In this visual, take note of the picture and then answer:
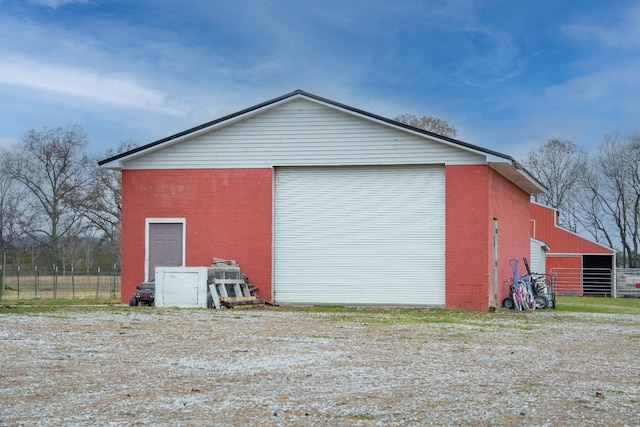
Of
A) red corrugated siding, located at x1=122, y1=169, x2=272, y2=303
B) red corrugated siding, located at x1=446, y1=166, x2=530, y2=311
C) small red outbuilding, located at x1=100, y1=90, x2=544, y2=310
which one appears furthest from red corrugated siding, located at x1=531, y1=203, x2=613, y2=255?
red corrugated siding, located at x1=122, y1=169, x2=272, y2=303

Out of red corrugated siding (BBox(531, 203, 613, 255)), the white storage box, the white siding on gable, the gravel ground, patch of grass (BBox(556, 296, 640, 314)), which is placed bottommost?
patch of grass (BBox(556, 296, 640, 314))

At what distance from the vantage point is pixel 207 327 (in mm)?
13906

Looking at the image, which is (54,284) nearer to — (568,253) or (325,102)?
(325,102)

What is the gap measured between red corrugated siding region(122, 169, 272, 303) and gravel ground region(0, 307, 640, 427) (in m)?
6.03

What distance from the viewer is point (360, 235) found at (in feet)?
68.9

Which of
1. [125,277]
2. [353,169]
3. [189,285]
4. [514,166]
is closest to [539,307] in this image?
[514,166]

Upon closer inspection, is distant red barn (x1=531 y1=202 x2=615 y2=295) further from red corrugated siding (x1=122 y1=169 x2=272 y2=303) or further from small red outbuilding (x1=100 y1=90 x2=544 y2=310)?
red corrugated siding (x1=122 y1=169 x2=272 y2=303)

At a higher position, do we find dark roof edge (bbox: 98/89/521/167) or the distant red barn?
dark roof edge (bbox: 98/89/521/167)

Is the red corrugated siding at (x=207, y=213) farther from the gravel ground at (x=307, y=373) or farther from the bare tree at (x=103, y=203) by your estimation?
the bare tree at (x=103, y=203)

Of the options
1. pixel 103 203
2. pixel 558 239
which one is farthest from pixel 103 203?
pixel 558 239

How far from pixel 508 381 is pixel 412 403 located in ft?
5.90

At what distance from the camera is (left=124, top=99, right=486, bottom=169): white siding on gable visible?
20.6 m

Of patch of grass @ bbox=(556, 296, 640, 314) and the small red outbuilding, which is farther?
patch of grass @ bbox=(556, 296, 640, 314)

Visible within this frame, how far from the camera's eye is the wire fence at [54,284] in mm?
31094
